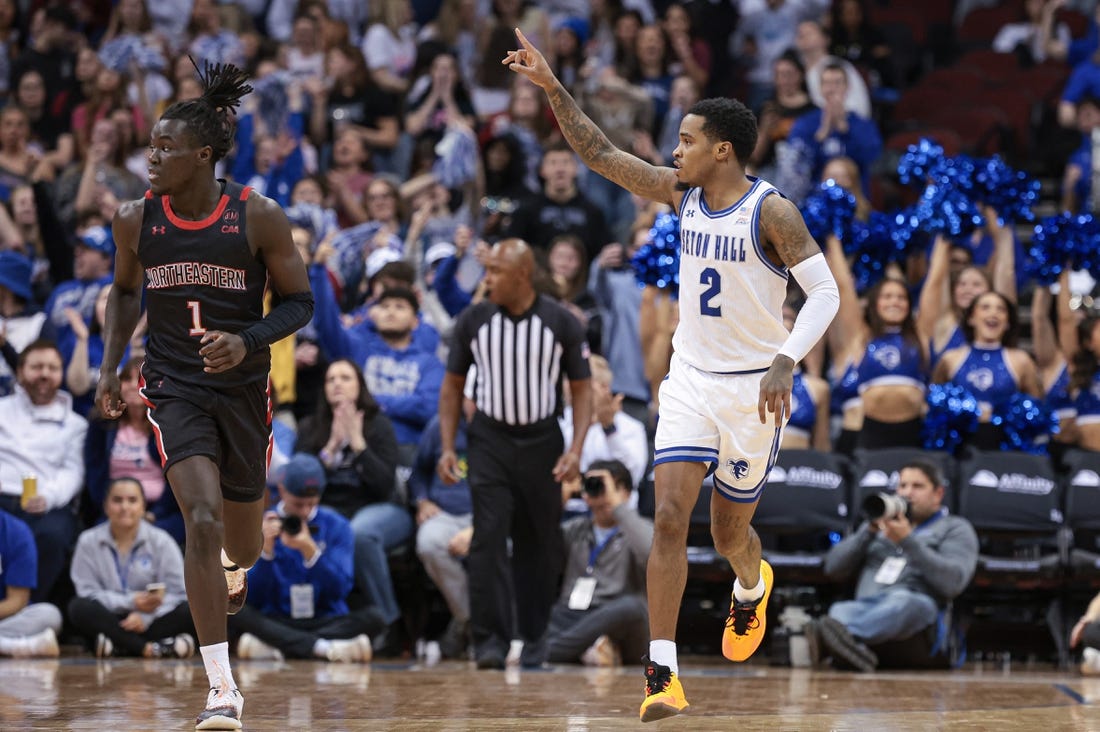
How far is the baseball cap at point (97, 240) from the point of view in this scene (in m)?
12.1

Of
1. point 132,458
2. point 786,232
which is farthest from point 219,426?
point 132,458

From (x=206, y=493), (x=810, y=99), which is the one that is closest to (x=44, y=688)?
(x=206, y=493)

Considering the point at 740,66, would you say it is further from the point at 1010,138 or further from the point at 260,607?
the point at 260,607

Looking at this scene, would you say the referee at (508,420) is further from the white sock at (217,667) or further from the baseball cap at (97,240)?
the baseball cap at (97,240)

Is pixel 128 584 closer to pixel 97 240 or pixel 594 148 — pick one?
pixel 97 240

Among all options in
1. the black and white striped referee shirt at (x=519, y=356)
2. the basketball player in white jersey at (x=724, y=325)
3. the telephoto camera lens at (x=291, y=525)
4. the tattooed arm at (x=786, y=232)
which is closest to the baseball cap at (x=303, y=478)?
the telephoto camera lens at (x=291, y=525)

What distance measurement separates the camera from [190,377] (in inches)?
249

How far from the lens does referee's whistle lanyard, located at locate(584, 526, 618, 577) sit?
1009 cm

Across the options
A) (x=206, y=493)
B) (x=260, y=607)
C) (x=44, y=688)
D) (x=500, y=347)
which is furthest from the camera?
(x=260, y=607)

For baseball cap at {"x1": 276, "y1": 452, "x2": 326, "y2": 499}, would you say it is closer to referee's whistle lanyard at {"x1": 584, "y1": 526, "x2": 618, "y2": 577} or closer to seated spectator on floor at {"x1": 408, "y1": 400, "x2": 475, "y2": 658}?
seated spectator on floor at {"x1": 408, "y1": 400, "x2": 475, "y2": 658}

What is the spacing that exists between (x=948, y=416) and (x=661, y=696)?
5233mm

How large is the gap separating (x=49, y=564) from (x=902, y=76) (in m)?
9.92

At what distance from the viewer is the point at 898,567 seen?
995cm

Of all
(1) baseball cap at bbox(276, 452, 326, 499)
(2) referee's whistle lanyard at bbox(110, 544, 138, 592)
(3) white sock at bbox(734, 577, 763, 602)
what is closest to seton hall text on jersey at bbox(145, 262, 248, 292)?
(3) white sock at bbox(734, 577, 763, 602)
